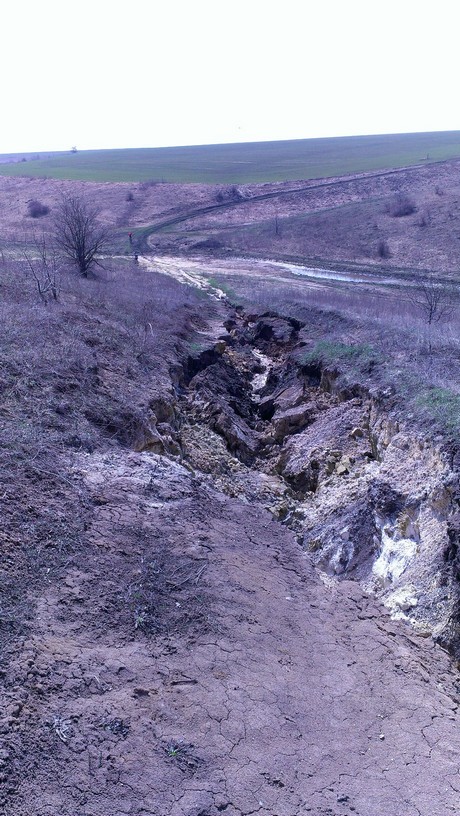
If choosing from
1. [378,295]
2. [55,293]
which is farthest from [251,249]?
[55,293]

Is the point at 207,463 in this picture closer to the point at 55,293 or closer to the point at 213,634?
the point at 213,634

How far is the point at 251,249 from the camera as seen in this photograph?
41.9m

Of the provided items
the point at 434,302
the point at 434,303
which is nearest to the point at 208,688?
the point at 434,303

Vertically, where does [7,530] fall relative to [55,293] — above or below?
below

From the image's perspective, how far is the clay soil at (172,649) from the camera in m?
4.37

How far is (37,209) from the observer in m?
54.5

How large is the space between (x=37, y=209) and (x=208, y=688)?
5581 cm

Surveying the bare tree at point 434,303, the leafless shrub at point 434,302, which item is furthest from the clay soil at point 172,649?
the leafless shrub at point 434,302

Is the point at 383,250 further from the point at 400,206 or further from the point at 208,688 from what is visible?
the point at 208,688

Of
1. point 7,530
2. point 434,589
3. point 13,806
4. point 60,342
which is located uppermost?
point 60,342

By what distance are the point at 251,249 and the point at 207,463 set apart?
3339 centimetres

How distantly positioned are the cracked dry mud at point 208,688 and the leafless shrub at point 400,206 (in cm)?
4202

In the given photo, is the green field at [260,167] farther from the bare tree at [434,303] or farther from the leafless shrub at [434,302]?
the leafless shrub at [434,302]

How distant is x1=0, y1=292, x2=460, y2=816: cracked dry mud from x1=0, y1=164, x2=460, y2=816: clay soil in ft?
0.05
